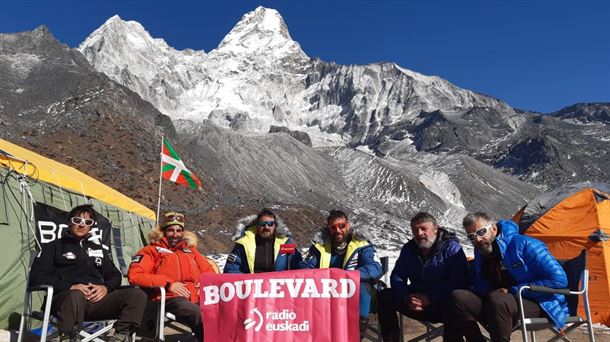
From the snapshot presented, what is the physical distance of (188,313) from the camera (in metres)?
4.67

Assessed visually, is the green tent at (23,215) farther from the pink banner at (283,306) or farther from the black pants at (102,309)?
the pink banner at (283,306)

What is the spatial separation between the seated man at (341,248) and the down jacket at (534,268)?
3.58 ft

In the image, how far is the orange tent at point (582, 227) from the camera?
679 cm

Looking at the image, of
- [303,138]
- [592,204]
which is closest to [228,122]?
[303,138]

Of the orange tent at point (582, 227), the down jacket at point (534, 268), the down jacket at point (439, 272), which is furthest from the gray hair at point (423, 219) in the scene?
the orange tent at point (582, 227)

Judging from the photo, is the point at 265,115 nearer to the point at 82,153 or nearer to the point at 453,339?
the point at 82,153

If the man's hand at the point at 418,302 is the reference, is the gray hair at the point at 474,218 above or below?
above

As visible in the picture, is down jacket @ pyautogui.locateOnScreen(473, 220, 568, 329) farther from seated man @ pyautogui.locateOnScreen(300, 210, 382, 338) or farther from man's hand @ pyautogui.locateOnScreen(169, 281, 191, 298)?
man's hand @ pyautogui.locateOnScreen(169, 281, 191, 298)

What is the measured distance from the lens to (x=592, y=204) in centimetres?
730

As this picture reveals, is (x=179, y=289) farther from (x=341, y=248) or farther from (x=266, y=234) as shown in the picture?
(x=341, y=248)

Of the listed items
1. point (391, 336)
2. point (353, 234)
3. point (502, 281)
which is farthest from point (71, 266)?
point (502, 281)

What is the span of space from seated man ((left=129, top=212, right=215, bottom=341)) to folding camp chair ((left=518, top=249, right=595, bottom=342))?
2.79 m

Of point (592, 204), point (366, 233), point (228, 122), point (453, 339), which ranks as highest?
point (228, 122)

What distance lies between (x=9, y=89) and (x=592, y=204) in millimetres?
75744
